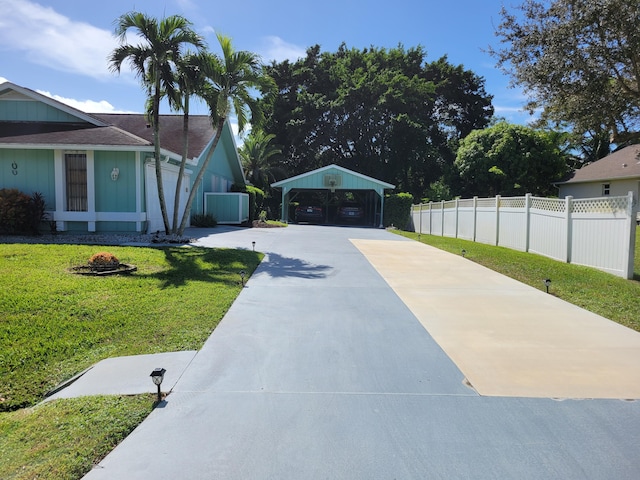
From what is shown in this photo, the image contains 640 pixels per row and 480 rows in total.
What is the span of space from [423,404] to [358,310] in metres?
2.84

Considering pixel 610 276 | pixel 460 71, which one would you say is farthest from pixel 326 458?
pixel 460 71

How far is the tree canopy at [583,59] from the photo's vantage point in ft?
27.5

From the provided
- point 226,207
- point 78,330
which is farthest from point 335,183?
point 78,330

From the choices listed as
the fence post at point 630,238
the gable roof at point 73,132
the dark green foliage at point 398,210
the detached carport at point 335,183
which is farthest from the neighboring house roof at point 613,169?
the gable roof at point 73,132

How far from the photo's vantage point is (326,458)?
2834mm

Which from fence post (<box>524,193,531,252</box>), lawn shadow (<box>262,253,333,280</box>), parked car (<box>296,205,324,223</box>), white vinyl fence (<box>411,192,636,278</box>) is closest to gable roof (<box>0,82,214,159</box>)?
lawn shadow (<box>262,253,333,280</box>)

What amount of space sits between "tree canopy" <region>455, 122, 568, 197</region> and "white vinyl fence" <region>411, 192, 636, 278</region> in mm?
12350

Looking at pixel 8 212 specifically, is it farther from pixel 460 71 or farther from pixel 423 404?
pixel 460 71

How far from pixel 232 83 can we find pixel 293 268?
6.37 metres

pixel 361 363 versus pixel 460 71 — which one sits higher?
pixel 460 71

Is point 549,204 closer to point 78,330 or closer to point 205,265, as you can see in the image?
point 205,265

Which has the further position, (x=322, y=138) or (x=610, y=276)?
(x=322, y=138)

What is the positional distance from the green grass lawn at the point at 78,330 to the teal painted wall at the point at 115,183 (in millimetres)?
3337

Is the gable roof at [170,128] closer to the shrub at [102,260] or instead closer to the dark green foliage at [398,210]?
the shrub at [102,260]
